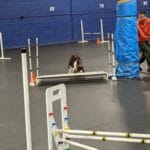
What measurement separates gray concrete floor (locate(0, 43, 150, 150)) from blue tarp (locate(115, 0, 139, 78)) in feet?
1.51

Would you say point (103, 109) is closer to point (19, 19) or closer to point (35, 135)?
point (35, 135)

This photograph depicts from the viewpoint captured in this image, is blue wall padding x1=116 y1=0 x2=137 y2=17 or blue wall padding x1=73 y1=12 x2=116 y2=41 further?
blue wall padding x1=73 y1=12 x2=116 y2=41

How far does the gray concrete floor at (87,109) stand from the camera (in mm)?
7711

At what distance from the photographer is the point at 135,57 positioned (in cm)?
1342

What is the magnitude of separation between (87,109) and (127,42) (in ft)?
13.5

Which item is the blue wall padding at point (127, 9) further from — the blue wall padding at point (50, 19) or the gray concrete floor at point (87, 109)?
the blue wall padding at point (50, 19)

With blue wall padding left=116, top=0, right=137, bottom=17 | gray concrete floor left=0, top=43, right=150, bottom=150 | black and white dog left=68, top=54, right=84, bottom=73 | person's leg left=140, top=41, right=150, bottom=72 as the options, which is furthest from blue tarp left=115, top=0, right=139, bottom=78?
black and white dog left=68, top=54, right=84, bottom=73

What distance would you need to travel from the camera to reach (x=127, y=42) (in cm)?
1334

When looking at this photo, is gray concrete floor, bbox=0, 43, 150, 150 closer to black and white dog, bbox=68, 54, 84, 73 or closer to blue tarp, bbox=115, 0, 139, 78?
blue tarp, bbox=115, 0, 139, 78

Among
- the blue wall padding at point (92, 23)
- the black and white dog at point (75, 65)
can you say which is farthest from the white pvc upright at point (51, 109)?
the blue wall padding at point (92, 23)

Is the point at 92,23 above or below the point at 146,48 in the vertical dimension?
above

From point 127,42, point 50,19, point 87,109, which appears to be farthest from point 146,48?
point 50,19

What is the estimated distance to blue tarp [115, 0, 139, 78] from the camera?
13219 mm

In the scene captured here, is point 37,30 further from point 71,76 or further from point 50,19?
point 71,76
